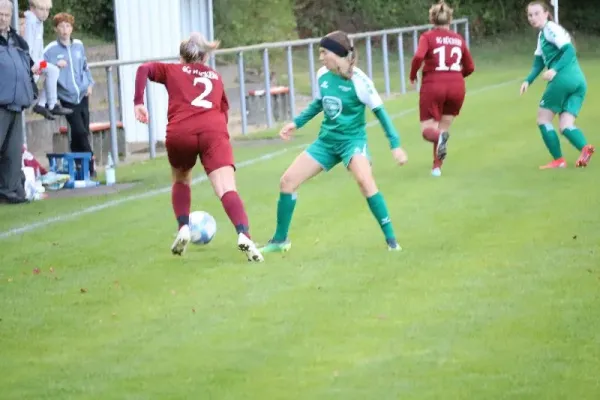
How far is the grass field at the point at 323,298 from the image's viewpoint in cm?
746

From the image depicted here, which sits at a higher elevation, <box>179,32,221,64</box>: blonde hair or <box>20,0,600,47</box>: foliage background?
<box>179,32,221,64</box>: blonde hair

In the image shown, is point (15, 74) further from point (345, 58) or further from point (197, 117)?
point (345, 58)

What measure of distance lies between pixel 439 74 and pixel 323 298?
701cm

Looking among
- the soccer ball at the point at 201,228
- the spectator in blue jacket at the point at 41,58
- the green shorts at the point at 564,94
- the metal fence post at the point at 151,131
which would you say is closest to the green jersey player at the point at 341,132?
the soccer ball at the point at 201,228

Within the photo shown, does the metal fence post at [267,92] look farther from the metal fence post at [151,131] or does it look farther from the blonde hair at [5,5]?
the blonde hair at [5,5]

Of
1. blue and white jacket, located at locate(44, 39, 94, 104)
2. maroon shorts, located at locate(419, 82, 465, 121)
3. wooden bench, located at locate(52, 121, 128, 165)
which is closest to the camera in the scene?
maroon shorts, located at locate(419, 82, 465, 121)

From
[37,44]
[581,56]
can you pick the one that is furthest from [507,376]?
[581,56]

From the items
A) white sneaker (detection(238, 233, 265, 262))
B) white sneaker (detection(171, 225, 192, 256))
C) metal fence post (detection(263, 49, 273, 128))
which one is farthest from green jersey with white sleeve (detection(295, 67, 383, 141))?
metal fence post (detection(263, 49, 273, 128))

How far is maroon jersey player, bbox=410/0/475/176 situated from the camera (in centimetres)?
1588

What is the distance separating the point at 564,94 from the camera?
52.8 ft

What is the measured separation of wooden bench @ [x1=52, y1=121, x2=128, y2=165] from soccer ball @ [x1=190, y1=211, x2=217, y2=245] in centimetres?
710

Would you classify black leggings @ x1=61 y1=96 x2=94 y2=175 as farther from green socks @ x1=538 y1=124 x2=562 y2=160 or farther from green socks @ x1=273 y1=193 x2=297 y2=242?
green socks @ x1=273 y1=193 x2=297 y2=242

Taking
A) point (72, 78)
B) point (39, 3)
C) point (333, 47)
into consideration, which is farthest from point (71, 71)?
point (333, 47)

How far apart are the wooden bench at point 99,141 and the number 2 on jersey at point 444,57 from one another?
4.61 meters
